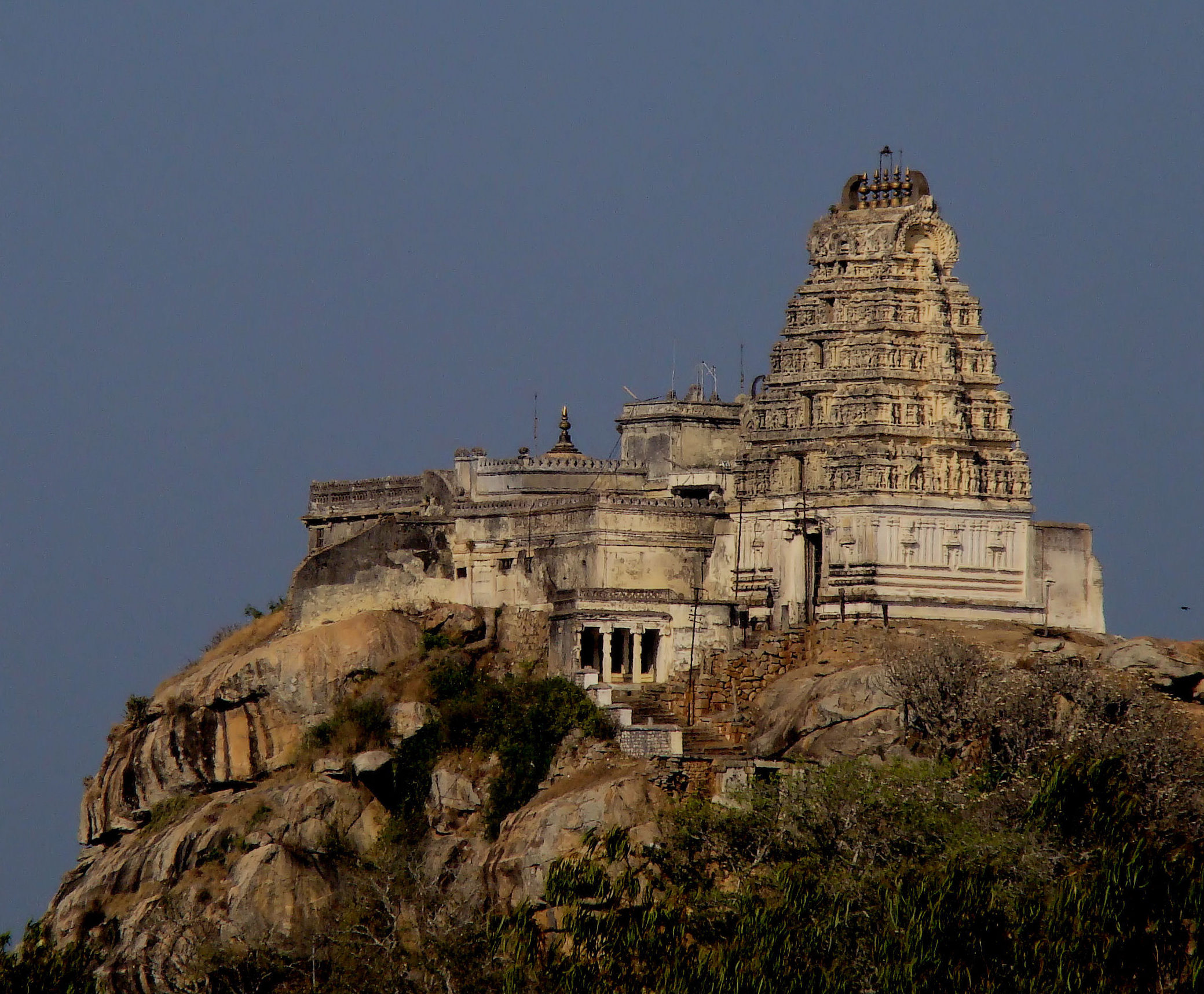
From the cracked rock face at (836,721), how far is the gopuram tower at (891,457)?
586cm

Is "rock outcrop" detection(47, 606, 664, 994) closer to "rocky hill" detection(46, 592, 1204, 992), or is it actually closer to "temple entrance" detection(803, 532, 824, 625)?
"rocky hill" detection(46, 592, 1204, 992)

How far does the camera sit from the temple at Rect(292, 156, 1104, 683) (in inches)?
4208

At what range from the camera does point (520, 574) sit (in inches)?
4409

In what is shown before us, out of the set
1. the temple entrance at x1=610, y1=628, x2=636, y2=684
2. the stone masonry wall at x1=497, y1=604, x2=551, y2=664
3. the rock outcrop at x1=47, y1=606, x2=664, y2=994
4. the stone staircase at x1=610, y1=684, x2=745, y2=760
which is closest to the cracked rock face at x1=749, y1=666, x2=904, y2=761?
the stone staircase at x1=610, y1=684, x2=745, y2=760

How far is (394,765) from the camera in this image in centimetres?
10681

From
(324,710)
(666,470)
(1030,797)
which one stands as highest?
(666,470)

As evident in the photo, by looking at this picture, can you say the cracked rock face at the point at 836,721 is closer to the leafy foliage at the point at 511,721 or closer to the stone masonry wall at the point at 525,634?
the leafy foliage at the point at 511,721

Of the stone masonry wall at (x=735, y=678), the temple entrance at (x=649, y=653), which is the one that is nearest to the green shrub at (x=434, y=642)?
the temple entrance at (x=649, y=653)

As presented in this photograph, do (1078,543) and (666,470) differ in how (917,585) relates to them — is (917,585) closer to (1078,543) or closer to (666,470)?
(1078,543)

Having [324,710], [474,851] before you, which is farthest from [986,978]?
[324,710]

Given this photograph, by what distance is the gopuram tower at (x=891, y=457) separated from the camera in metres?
107

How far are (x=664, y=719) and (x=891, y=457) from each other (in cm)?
959

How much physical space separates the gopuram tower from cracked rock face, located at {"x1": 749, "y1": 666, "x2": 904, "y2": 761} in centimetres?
586

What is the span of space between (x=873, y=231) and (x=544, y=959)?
32.6 metres
